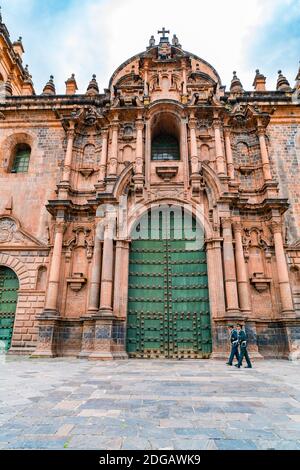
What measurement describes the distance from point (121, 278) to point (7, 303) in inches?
207

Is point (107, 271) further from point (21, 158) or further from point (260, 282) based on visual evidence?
point (21, 158)

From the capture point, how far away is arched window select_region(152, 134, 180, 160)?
15586 mm

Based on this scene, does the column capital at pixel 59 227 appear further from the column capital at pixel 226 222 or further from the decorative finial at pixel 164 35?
the decorative finial at pixel 164 35

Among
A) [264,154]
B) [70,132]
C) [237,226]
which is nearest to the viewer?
[237,226]

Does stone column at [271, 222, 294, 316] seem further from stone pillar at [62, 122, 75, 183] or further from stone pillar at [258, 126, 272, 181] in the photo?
stone pillar at [62, 122, 75, 183]

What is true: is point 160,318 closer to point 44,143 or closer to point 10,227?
point 10,227

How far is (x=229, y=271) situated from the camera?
11.8 meters

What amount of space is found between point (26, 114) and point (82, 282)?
10152 mm

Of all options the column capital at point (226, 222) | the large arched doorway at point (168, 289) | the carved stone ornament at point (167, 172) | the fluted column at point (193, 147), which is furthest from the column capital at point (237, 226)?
the carved stone ornament at point (167, 172)

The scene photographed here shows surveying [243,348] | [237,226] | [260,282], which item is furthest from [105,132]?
[243,348]

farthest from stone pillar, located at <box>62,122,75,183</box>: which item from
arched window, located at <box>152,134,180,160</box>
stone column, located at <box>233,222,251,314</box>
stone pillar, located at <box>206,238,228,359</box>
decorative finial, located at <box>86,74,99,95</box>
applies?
stone column, located at <box>233,222,251,314</box>

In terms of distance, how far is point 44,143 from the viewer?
15898 mm

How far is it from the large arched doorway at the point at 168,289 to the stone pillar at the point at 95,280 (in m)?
1.33

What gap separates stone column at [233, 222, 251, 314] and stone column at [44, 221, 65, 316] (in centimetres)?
727
